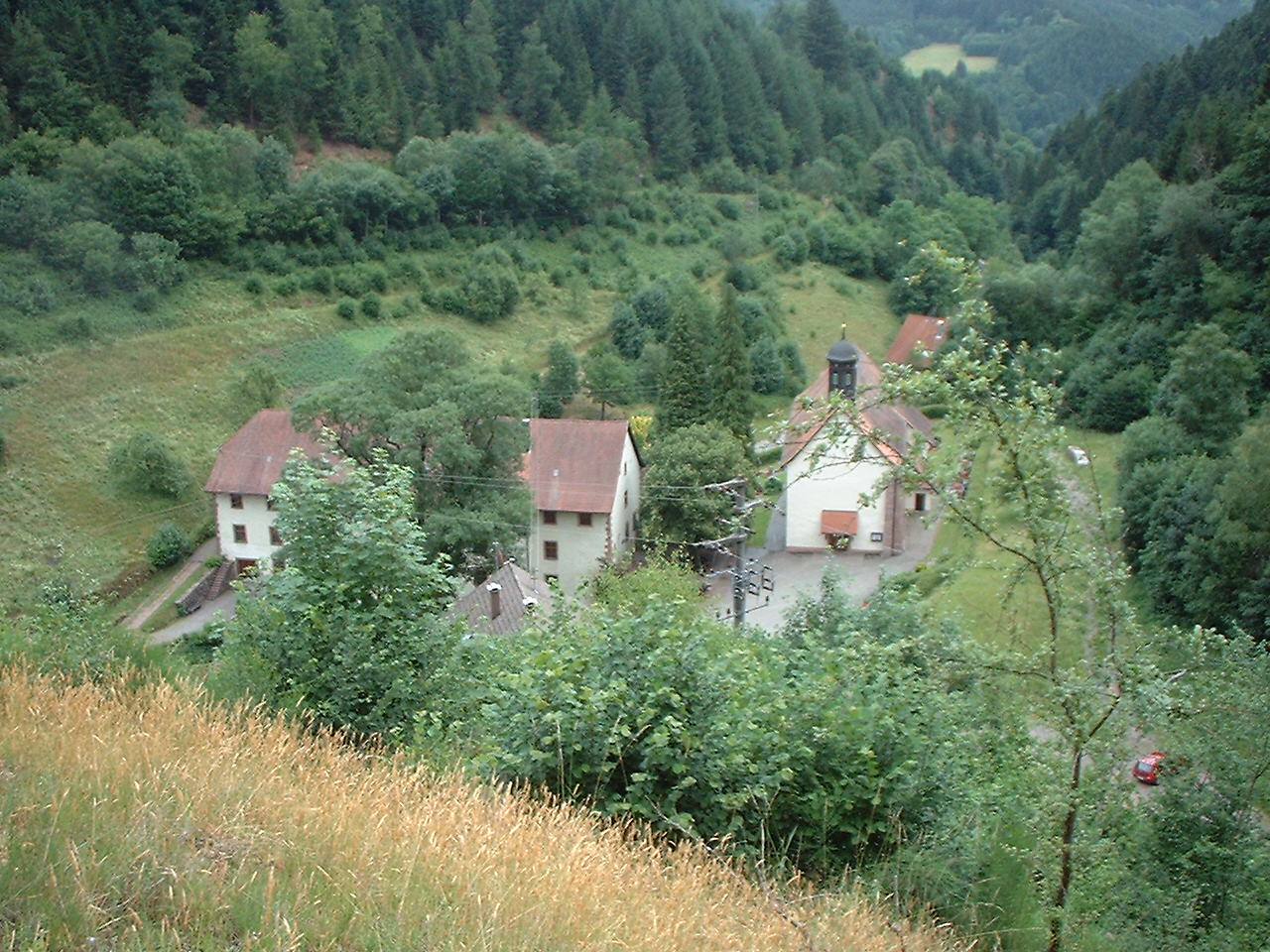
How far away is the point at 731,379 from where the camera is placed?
32375 millimetres

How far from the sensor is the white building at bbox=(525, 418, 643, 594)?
26703 millimetres

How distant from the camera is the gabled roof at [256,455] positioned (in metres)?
26.6

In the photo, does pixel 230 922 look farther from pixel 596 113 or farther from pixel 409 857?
pixel 596 113

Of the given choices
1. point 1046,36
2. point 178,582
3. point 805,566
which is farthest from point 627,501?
point 1046,36

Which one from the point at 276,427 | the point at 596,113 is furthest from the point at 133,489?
the point at 596,113

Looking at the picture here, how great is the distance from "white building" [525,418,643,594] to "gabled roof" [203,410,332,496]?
602 centimetres

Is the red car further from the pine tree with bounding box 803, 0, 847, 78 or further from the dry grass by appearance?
the pine tree with bounding box 803, 0, 847, 78

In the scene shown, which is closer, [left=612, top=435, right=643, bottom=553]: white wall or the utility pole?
the utility pole

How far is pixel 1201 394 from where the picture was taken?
2670 centimetres

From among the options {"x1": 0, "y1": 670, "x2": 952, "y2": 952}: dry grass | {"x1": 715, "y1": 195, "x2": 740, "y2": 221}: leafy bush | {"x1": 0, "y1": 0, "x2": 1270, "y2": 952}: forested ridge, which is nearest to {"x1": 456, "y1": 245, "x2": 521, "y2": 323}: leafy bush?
{"x1": 0, "y1": 0, "x2": 1270, "y2": 952}: forested ridge

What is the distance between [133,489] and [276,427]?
211 inches

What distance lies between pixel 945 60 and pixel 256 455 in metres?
142

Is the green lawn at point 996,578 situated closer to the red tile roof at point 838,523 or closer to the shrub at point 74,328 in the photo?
the red tile roof at point 838,523

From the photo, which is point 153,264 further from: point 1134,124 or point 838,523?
point 1134,124
